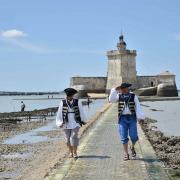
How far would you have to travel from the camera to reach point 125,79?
277 feet

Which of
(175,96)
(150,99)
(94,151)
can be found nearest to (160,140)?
(94,151)

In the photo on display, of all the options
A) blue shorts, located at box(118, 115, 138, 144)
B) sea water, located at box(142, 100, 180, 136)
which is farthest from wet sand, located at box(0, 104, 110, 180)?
sea water, located at box(142, 100, 180, 136)

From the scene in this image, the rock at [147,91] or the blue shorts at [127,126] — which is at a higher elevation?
the rock at [147,91]

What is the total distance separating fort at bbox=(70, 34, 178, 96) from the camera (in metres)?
81.2

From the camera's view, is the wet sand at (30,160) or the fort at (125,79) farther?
the fort at (125,79)

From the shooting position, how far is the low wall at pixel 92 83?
9181 centimetres

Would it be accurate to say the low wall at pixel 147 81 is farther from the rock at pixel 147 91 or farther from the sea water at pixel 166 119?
the sea water at pixel 166 119

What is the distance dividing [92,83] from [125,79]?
992cm

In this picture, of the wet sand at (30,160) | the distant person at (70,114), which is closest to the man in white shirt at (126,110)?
the distant person at (70,114)

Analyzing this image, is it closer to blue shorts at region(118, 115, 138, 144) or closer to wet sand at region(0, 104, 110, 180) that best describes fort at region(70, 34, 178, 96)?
wet sand at region(0, 104, 110, 180)

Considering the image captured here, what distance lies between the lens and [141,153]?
11281 millimetres

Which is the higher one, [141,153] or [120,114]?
[120,114]

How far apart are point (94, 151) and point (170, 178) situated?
336 cm

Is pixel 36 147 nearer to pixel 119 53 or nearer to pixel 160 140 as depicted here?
pixel 160 140
